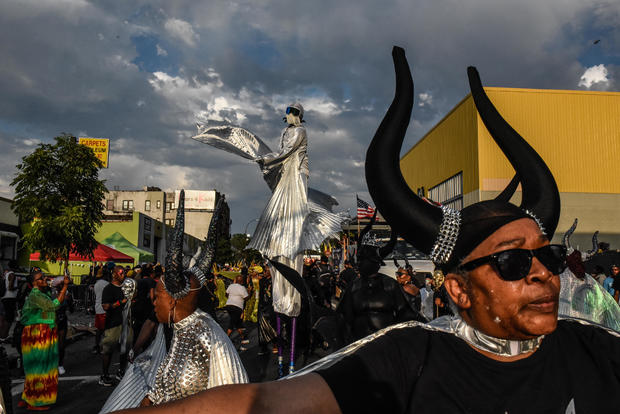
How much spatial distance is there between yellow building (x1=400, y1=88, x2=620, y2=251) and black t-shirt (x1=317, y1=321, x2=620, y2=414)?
28.3 m

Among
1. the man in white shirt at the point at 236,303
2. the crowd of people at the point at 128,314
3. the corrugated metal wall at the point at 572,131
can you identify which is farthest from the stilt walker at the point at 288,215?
the corrugated metal wall at the point at 572,131

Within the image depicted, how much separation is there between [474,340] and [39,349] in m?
7.24

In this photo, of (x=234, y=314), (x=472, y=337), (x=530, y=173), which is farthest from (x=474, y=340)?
(x=234, y=314)

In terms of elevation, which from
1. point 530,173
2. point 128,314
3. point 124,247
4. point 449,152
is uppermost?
point 449,152

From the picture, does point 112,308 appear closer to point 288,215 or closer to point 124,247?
point 288,215

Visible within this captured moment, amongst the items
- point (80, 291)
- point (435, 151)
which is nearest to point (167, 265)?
point (80, 291)

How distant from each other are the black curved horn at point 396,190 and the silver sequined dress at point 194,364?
1.84m

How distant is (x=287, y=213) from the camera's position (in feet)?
21.0

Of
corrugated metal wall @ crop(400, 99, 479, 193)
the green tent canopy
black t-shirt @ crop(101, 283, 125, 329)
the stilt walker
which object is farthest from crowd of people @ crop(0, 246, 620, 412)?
corrugated metal wall @ crop(400, 99, 479, 193)

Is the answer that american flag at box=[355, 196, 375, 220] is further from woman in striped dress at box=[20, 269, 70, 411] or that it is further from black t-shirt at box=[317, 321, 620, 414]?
black t-shirt at box=[317, 321, 620, 414]

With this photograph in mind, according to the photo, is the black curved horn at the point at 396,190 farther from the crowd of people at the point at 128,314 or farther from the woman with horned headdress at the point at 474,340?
the crowd of people at the point at 128,314

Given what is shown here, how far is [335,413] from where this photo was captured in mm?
1259

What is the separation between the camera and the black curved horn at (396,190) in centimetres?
165

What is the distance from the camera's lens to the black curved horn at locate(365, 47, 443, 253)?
5.41 ft
